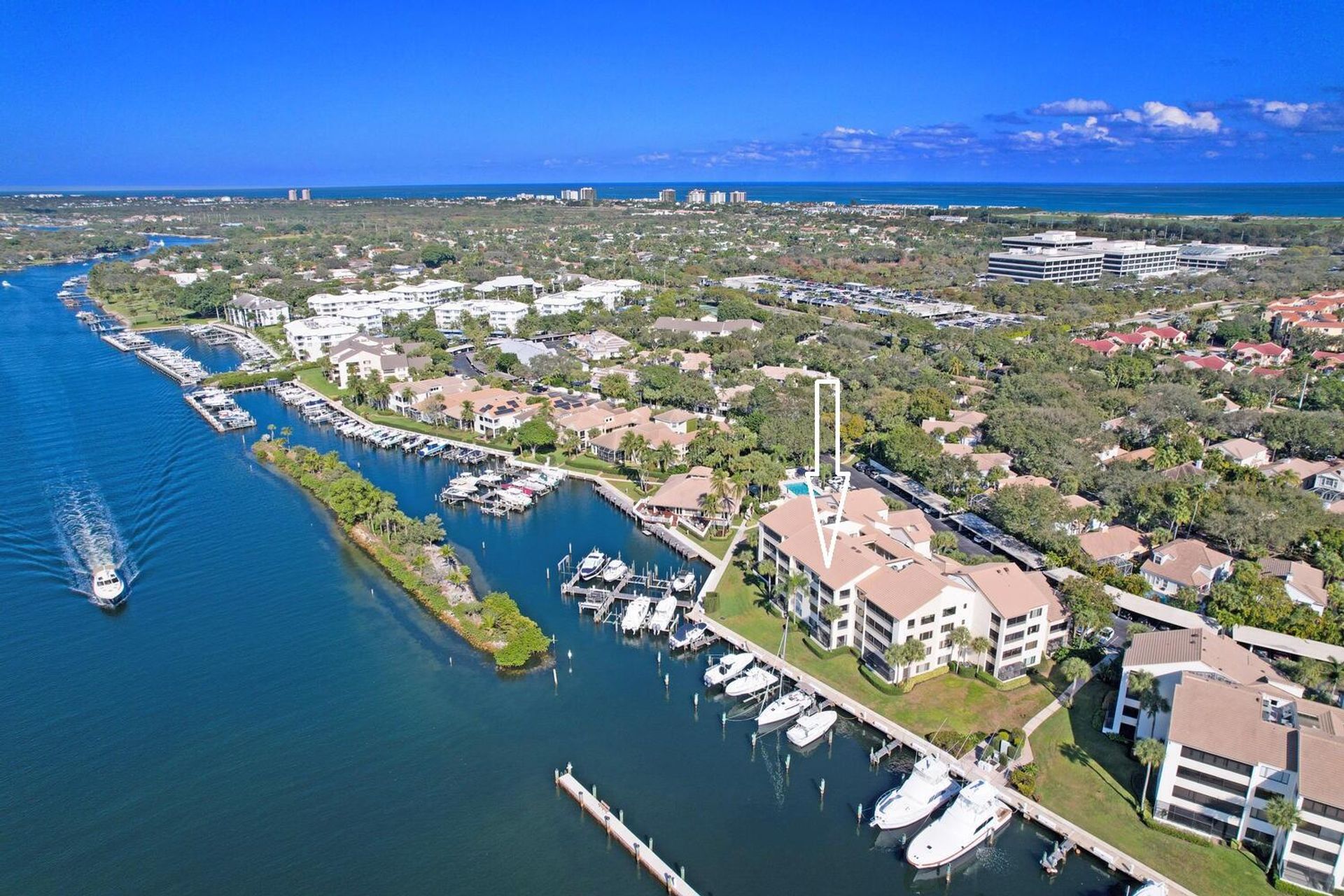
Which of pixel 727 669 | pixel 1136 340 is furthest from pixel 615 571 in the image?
pixel 1136 340

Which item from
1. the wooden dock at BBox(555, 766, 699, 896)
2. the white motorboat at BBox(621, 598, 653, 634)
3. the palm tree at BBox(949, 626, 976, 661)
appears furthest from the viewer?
the white motorboat at BBox(621, 598, 653, 634)

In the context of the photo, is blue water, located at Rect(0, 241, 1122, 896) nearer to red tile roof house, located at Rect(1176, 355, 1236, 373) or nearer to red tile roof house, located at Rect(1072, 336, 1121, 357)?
red tile roof house, located at Rect(1176, 355, 1236, 373)

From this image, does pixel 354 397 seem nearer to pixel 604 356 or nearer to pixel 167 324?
pixel 604 356

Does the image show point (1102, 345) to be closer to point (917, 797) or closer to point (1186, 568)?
point (1186, 568)

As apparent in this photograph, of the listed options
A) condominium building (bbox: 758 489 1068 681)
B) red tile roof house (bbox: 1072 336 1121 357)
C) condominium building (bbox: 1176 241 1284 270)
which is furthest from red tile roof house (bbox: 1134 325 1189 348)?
condominium building (bbox: 758 489 1068 681)

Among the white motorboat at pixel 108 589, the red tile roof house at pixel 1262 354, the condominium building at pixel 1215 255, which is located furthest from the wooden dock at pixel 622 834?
the condominium building at pixel 1215 255

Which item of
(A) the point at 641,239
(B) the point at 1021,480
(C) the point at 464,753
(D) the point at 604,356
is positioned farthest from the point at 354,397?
(A) the point at 641,239
